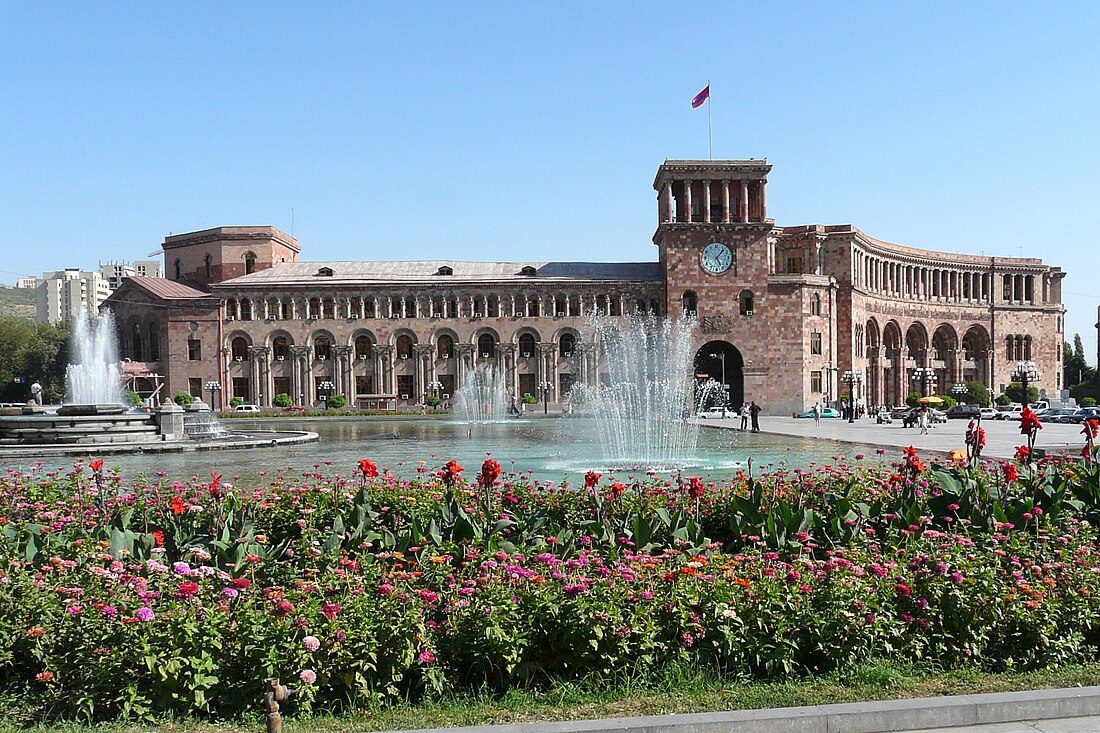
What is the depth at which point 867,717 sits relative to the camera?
5.32 m

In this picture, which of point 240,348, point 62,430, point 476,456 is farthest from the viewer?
point 240,348

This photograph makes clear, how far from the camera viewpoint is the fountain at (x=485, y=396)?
194 ft

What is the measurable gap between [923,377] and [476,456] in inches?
2579

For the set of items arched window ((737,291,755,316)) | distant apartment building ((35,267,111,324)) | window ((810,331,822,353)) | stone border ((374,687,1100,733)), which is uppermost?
distant apartment building ((35,267,111,324))

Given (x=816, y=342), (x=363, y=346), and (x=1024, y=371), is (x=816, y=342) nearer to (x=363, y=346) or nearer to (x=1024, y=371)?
(x=1024, y=371)

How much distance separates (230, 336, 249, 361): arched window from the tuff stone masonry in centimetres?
10

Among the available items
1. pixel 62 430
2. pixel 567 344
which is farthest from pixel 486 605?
pixel 567 344

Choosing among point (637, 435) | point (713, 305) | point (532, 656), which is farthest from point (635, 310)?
point (532, 656)

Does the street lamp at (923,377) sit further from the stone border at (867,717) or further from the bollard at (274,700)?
the bollard at (274,700)

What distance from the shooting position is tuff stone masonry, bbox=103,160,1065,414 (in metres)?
64.4

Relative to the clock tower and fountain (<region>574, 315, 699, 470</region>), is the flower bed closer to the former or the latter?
fountain (<region>574, 315, 699, 470</region>)

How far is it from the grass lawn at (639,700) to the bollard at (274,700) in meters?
0.18

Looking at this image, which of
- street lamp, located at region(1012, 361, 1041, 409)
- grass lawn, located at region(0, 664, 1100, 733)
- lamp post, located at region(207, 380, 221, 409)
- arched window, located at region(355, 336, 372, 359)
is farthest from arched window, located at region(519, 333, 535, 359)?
grass lawn, located at region(0, 664, 1100, 733)

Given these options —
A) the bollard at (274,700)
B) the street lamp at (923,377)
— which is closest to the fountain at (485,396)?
the street lamp at (923,377)
